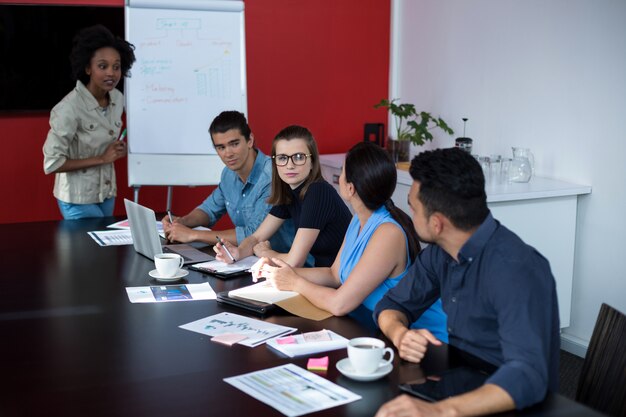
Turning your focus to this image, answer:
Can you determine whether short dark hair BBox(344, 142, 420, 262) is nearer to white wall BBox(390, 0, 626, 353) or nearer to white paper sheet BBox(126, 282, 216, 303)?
white paper sheet BBox(126, 282, 216, 303)

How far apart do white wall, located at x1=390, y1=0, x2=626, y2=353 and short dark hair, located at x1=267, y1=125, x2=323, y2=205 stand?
1.58m

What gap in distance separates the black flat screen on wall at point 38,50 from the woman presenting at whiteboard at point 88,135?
0.51 m

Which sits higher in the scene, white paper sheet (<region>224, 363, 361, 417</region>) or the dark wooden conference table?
white paper sheet (<region>224, 363, 361, 417</region>)

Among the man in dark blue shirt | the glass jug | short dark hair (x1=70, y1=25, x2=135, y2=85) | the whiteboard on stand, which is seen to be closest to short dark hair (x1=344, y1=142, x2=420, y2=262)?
the man in dark blue shirt

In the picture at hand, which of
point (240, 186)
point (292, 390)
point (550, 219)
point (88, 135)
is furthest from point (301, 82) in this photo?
point (292, 390)

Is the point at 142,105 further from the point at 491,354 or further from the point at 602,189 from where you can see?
the point at 491,354

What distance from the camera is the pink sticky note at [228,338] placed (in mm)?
1829

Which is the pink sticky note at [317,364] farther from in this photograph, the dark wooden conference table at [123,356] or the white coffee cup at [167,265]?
the white coffee cup at [167,265]

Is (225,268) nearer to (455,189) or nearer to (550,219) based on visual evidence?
(455,189)

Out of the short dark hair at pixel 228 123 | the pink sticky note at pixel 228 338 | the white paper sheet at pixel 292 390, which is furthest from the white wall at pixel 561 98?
the white paper sheet at pixel 292 390

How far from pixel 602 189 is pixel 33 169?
3.29 meters

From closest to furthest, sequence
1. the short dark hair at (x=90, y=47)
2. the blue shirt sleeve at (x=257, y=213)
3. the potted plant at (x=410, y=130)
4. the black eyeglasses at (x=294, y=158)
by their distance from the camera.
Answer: the black eyeglasses at (x=294, y=158) → the blue shirt sleeve at (x=257, y=213) → the short dark hair at (x=90, y=47) → the potted plant at (x=410, y=130)

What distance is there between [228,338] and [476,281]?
615mm

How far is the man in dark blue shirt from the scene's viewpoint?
156cm
